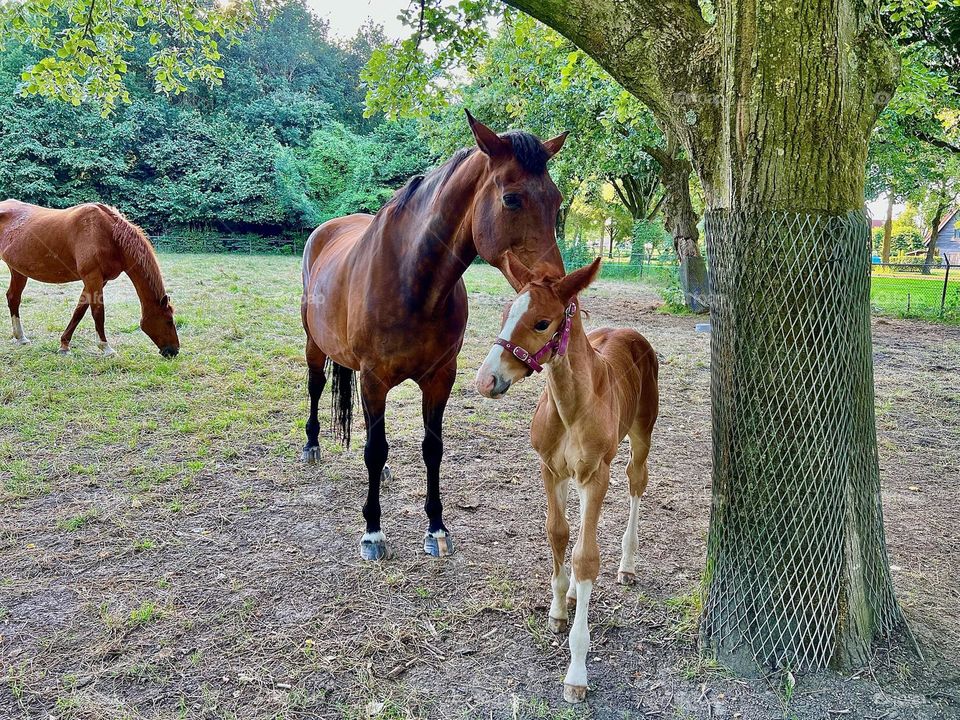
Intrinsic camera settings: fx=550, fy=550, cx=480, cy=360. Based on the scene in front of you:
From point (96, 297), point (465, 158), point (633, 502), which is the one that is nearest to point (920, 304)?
point (633, 502)

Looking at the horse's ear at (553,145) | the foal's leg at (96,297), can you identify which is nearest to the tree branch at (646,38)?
the horse's ear at (553,145)

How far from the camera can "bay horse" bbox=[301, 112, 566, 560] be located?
237cm

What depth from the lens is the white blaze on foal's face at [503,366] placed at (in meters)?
1.90

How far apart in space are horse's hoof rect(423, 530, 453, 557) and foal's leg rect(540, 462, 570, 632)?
32.7 inches

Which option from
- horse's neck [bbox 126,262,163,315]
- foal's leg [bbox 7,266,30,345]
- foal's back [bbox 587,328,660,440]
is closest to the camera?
foal's back [bbox 587,328,660,440]

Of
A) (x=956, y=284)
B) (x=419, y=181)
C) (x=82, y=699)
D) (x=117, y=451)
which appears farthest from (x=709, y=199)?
(x=956, y=284)

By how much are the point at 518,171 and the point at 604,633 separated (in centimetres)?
208

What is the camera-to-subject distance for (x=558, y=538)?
2400mm

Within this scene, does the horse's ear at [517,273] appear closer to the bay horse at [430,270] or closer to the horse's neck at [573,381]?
the bay horse at [430,270]

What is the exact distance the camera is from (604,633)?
2.44 m

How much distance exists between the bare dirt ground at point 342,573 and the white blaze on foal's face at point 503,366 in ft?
3.95

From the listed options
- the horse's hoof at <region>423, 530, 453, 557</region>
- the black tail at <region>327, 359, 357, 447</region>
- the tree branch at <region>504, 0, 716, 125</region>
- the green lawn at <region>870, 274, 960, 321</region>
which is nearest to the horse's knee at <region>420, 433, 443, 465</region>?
the horse's hoof at <region>423, 530, 453, 557</region>

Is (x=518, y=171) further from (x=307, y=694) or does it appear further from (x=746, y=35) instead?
(x=307, y=694)

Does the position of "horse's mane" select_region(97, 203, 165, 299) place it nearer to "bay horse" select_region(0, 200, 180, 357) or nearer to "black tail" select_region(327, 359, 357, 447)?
"bay horse" select_region(0, 200, 180, 357)
